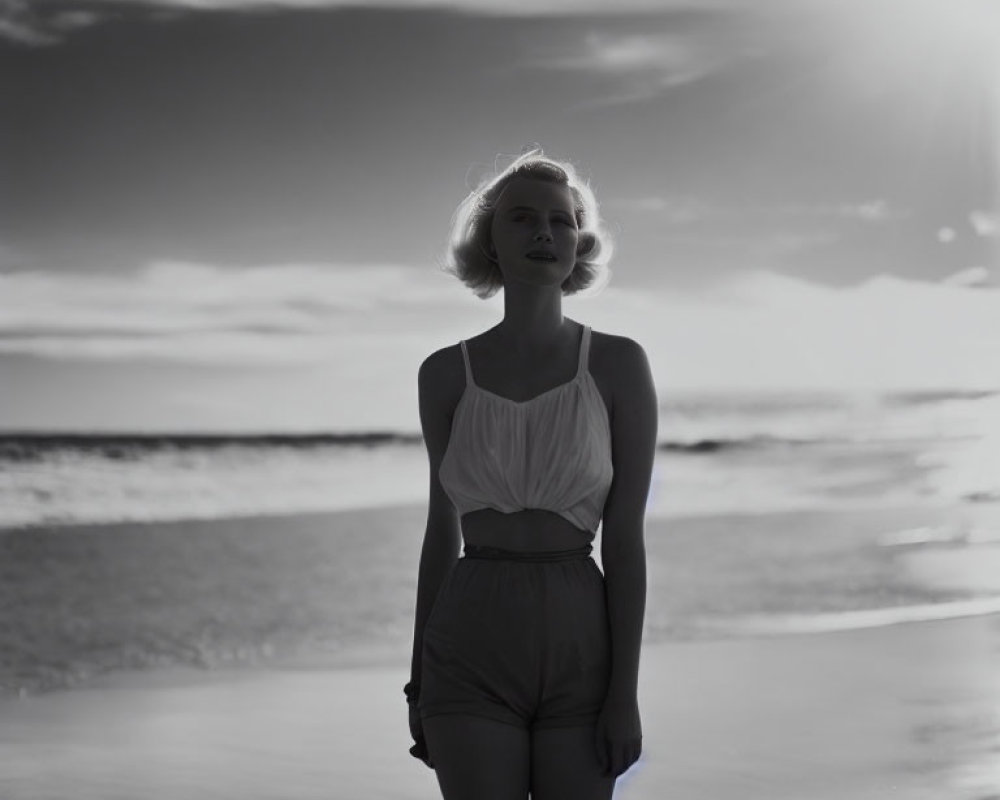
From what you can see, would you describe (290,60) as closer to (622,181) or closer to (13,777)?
(622,181)

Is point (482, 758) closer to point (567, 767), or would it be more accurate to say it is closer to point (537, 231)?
point (567, 767)

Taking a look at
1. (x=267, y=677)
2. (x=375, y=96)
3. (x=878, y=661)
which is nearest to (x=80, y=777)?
(x=267, y=677)

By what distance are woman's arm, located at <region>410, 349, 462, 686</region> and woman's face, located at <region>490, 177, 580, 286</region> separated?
0.65ft

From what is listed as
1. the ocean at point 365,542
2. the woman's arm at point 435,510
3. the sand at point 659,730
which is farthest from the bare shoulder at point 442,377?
the ocean at point 365,542

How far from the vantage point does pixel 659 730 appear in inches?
189

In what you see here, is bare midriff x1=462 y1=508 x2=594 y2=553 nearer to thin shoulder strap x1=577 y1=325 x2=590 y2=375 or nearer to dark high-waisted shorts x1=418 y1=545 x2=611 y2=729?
dark high-waisted shorts x1=418 y1=545 x2=611 y2=729

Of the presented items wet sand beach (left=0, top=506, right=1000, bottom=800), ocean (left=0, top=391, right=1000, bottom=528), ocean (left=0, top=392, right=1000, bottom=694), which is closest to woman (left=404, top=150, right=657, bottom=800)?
wet sand beach (left=0, top=506, right=1000, bottom=800)

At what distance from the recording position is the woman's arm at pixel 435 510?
2326mm

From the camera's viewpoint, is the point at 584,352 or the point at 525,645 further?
the point at 584,352

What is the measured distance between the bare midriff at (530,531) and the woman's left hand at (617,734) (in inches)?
9.8

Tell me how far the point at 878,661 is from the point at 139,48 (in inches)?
560

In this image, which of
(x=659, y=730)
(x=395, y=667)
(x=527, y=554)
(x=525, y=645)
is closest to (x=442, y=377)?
(x=527, y=554)

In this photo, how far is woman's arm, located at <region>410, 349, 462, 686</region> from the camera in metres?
2.33

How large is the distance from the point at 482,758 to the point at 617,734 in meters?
0.21
